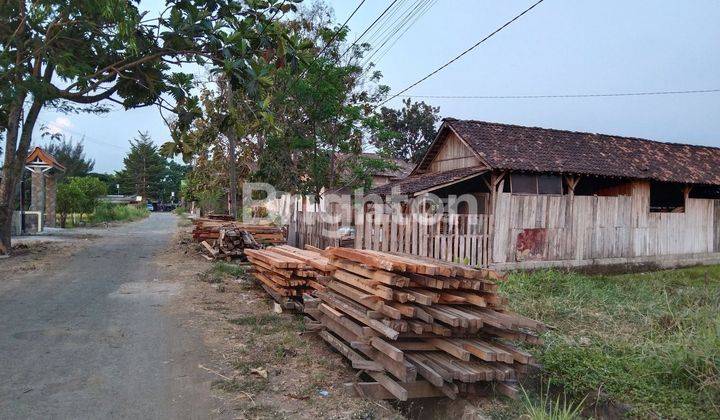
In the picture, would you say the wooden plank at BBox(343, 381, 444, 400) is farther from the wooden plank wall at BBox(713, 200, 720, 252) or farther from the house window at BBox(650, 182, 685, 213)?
the wooden plank wall at BBox(713, 200, 720, 252)

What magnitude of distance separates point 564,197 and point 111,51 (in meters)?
12.8

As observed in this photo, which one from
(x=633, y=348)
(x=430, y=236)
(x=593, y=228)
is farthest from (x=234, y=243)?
(x=633, y=348)

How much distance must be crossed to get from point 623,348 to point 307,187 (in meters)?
17.1

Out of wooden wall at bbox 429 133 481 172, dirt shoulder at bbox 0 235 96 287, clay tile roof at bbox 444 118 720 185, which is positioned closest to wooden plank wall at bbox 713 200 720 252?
clay tile roof at bbox 444 118 720 185

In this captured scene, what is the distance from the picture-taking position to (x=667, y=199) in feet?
54.9

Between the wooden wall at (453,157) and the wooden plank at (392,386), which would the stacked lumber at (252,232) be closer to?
the wooden wall at (453,157)

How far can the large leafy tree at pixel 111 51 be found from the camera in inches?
417

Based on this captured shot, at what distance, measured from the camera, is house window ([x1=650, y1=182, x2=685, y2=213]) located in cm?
1648

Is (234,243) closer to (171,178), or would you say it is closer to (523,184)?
(523,184)

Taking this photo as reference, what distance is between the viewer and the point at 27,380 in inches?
191

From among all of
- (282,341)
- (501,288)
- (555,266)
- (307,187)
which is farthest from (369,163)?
(282,341)

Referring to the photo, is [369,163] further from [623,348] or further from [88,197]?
[88,197]

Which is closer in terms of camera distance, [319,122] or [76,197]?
[319,122]

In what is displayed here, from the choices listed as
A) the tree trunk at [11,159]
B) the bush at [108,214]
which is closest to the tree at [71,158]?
the bush at [108,214]
